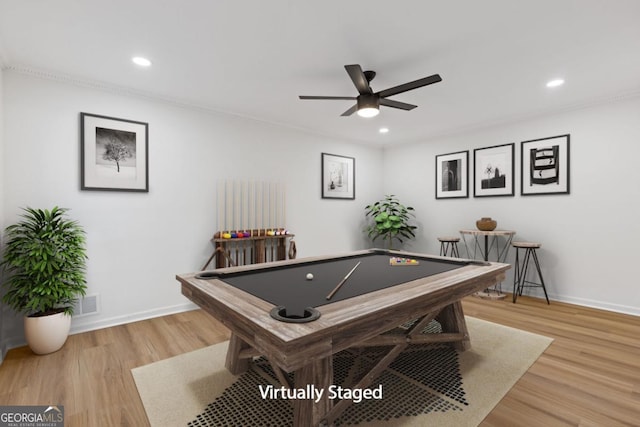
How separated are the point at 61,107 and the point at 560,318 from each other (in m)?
5.53

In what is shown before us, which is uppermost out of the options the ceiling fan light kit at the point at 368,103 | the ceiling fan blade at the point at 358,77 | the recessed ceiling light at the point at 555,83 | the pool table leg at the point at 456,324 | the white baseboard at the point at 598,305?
the recessed ceiling light at the point at 555,83

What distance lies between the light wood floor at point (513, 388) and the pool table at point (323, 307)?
622 mm

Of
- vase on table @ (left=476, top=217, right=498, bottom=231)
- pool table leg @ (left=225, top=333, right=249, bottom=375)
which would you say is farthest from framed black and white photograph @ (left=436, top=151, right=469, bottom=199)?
pool table leg @ (left=225, top=333, right=249, bottom=375)

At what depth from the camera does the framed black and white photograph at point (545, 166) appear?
12.4ft

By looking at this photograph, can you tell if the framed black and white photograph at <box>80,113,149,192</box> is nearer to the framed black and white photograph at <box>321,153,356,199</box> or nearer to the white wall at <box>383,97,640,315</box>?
the framed black and white photograph at <box>321,153,356,199</box>

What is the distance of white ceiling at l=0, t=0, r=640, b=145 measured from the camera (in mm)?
1902

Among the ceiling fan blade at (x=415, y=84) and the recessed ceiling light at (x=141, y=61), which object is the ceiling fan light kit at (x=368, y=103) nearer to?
the ceiling fan blade at (x=415, y=84)

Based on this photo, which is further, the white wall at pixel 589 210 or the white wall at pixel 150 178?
the white wall at pixel 589 210

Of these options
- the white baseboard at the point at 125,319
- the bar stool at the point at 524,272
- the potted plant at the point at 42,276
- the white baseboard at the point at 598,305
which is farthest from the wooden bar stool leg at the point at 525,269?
the potted plant at the point at 42,276

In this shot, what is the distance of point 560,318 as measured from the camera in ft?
10.5

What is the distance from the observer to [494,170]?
439 centimetres

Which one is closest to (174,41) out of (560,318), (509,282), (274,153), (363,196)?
(274,153)

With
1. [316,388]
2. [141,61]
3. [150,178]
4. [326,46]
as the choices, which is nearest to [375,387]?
[316,388]

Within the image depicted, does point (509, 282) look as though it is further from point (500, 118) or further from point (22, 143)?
point (22, 143)
